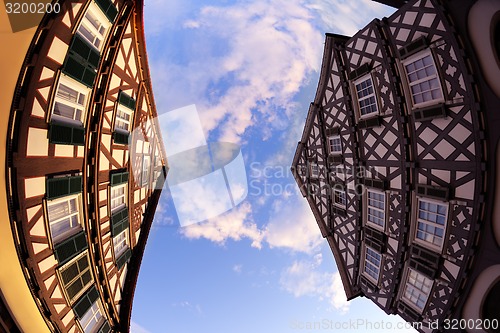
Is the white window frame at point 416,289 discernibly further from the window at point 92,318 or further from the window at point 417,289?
the window at point 92,318

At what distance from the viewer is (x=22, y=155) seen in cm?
739

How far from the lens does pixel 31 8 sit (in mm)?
7082

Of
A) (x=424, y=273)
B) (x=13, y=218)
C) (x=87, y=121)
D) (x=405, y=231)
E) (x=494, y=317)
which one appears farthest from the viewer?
(x=405, y=231)

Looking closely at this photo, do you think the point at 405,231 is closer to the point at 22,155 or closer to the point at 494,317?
the point at 494,317

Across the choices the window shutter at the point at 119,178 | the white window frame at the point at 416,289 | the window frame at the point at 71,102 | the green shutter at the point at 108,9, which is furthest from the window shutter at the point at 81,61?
the white window frame at the point at 416,289

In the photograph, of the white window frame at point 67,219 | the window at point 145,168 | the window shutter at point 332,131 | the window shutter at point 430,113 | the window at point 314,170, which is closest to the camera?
the white window frame at point 67,219

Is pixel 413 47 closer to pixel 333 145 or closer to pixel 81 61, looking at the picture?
pixel 333 145

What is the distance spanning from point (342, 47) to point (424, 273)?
1478 centimetres

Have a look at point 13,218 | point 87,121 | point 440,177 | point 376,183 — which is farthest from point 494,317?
point 87,121

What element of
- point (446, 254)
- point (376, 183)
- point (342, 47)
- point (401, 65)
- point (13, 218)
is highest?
point (342, 47)

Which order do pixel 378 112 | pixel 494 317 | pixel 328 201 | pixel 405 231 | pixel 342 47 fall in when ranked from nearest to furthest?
1. pixel 494 317
2. pixel 405 231
3. pixel 378 112
4. pixel 342 47
5. pixel 328 201

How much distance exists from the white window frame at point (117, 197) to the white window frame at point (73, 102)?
4.05m

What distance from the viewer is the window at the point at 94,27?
9.46 meters

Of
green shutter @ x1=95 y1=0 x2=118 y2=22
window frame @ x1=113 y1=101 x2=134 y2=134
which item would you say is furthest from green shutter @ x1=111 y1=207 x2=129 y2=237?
green shutter @ x1=95 y1=0 x2=118 y2=22
